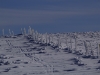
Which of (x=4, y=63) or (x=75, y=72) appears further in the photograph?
(x=4, y=63)

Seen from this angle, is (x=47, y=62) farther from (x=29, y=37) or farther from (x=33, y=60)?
(x=29, y=37)

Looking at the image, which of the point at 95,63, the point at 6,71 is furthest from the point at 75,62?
the point at 6,71

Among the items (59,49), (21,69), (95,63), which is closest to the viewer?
(21,69)

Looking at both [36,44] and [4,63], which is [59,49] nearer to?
[36,44]

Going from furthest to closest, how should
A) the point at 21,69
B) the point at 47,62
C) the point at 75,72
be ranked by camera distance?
the point at 47,62
the point at 21,69
the point at 75,72

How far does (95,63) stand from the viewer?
76.5 ft

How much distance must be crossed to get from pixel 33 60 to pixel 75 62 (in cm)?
307

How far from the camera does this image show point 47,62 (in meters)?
24.9

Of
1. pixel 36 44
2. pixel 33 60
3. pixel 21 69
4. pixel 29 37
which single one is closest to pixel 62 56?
pixel 33 60

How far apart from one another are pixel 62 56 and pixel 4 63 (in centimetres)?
521

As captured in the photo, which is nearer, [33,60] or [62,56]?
[33,60]

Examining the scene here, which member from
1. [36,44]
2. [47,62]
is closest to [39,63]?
[47,62]

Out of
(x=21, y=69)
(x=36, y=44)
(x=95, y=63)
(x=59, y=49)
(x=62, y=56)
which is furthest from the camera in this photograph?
(x=36, y=44)

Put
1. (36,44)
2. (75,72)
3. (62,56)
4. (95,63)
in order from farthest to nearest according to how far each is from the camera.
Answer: (36,44) < (62,56) < (95,63) < (75,72)
